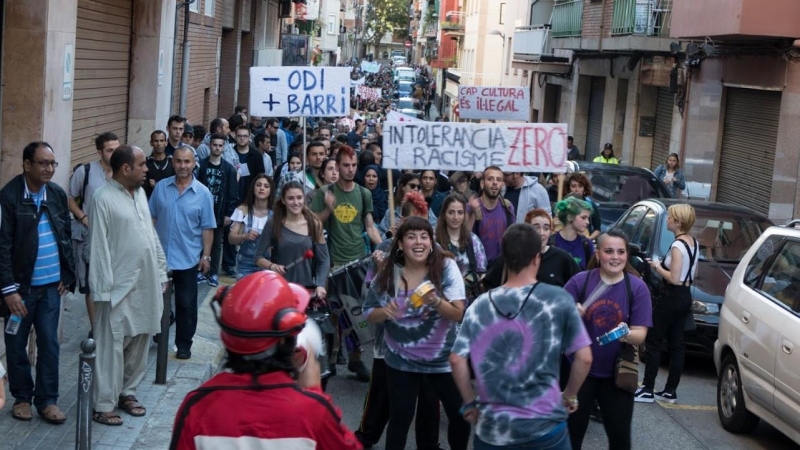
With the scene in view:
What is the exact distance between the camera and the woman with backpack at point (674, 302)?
9.05 meters

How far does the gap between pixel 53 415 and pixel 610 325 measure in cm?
347

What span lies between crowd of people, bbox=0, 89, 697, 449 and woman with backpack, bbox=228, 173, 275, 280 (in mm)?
25

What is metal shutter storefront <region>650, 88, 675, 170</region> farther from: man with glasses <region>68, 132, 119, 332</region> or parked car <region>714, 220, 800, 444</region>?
man with glasses <region>68, 132, 119, 332</region>

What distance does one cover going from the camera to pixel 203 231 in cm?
862

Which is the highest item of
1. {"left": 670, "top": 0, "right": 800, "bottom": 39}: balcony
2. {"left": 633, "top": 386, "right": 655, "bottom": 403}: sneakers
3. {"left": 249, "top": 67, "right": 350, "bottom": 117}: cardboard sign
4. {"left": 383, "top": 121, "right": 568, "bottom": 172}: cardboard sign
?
{"left": 670, "top": 0, "right": 800, "bottom": 39}: balcony

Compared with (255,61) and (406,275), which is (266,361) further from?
(255,61)

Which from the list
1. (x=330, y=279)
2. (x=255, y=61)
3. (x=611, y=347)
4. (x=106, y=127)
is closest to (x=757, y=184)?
(x=106, y=127)

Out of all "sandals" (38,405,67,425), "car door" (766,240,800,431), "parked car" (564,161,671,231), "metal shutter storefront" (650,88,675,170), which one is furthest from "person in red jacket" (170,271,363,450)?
"metal shutter storefront" (650,88,675,170)

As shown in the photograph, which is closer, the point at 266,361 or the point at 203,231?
the point at 266,361

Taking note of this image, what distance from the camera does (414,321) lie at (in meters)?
6.22

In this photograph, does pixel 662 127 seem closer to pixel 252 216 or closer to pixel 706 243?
pixel 706 243

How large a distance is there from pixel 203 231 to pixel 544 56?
27.8 meters

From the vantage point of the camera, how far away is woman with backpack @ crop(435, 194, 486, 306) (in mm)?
7766

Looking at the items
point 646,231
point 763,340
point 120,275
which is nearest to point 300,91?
point 646,231
